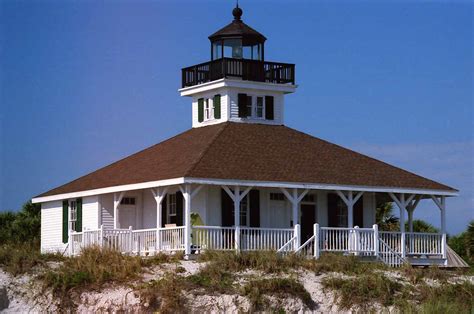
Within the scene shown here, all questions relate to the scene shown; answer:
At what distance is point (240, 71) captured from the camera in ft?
152

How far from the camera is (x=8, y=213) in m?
56.5

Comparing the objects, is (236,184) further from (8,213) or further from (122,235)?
(8,213)

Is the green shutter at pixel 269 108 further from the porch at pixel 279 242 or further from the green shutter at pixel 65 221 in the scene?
the green shutter at pixel 65 221

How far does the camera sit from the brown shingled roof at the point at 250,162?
4134 centimetres

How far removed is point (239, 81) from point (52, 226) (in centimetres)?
922

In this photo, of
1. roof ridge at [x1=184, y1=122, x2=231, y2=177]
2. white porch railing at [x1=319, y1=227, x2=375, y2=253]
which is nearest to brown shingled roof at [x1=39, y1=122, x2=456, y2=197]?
roof ridge at [x1=184, y1=122, x2=231, y2=177]

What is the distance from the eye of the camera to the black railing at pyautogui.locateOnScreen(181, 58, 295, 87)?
46188 mm

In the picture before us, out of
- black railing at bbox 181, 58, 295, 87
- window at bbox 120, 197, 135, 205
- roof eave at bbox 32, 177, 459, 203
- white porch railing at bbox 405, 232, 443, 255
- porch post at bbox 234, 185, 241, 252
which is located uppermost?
black railing at bbox 181, 58, 295, 87

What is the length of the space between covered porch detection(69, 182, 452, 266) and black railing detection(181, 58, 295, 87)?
206 inches

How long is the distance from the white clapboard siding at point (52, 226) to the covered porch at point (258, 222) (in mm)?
2808

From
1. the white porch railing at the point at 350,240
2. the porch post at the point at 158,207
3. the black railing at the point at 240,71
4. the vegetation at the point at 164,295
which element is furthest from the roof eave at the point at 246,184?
the black railing at the point at 240,71

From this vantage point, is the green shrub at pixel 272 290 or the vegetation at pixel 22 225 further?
the vegetation at pixel 22 225

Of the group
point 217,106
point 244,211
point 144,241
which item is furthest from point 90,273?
point 217,106

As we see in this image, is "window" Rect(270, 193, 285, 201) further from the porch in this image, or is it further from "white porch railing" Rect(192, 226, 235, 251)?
"white porch railing" Rect(192, 226, 235, 251)
